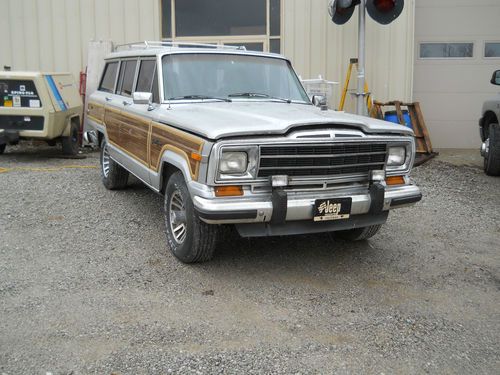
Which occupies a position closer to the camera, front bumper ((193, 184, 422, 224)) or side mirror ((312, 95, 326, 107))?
front bumper ((193, 184, 422, 224))

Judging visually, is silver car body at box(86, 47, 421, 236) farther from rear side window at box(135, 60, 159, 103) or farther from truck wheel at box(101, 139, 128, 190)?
truck wheel at box(101, 139, 128, 190)

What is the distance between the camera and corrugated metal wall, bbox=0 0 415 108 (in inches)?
451

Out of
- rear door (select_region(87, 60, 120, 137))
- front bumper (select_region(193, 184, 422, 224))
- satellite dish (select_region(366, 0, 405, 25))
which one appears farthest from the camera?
satellite dish (select_region(366, 0, 405, 25))

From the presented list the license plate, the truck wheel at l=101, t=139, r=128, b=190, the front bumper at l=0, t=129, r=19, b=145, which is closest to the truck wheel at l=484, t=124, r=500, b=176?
the license plate

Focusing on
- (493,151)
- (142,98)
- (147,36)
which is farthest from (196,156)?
(147,36)

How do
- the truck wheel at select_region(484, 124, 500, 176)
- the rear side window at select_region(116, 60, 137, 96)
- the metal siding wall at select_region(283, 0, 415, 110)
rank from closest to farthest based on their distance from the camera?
the rear side window at select_region(116, 60, 137, 96)
the truck wheel at select_region(484, 124, 500, 176)
the metal siding wall at select_region(283, 0, 415, 110)

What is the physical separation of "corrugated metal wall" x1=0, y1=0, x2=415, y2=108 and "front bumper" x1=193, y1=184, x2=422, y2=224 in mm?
7334

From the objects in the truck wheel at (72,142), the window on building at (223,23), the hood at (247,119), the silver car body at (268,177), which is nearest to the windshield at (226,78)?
the hood at (247,119)

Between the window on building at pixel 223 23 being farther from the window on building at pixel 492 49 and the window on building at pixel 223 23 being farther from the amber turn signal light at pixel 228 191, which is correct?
the amber turn signal light at pixel 228 191

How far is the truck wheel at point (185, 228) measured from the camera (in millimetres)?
4570

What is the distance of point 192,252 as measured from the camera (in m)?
4.69

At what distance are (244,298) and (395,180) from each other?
1690 mm

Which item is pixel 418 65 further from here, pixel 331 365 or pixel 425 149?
pixel 331 365

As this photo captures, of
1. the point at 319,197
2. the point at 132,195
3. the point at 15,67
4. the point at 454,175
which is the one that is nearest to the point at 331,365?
the point at 319,197
